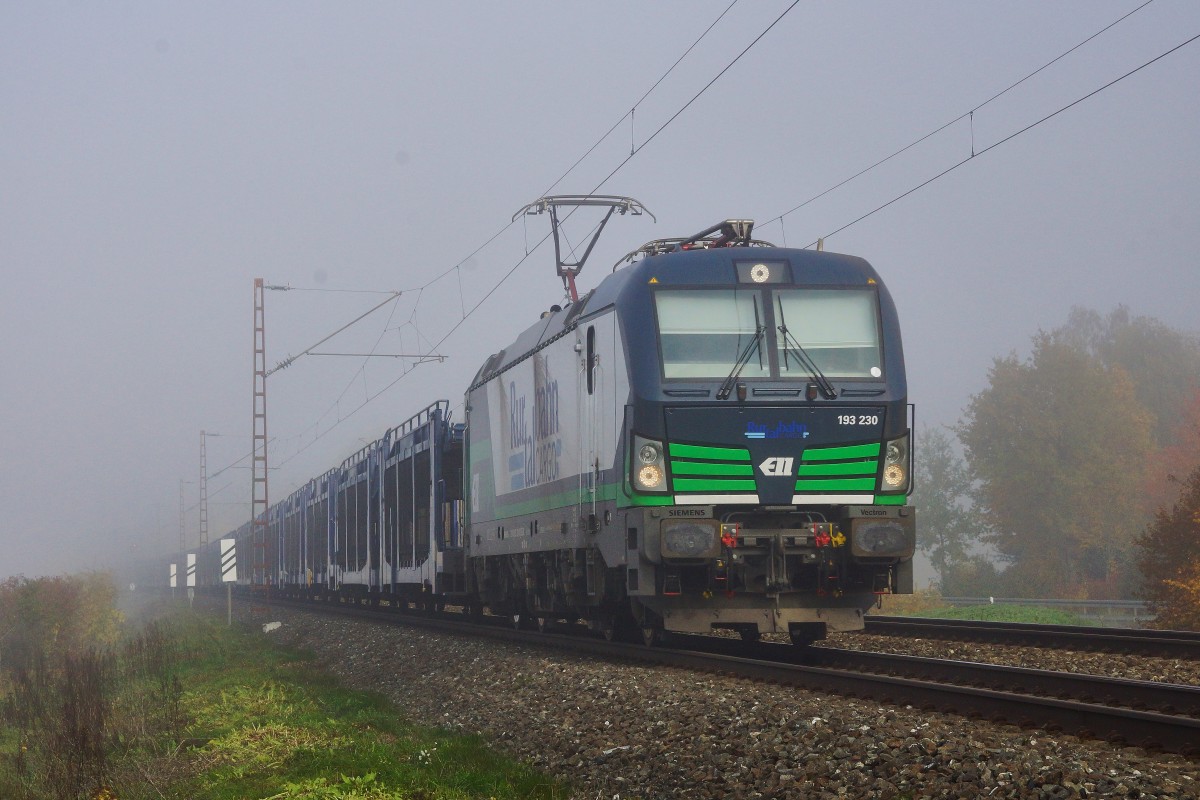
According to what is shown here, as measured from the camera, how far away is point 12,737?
19.2 metres

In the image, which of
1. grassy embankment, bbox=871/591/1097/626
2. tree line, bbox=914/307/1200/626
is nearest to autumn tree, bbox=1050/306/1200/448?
tree line, bbox=914/307/1200/626

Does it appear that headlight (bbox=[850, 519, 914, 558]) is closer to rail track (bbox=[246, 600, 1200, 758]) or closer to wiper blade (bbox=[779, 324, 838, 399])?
rail track (bbox=[246, 600, 1200, 758])

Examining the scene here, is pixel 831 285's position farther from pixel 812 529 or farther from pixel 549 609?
pixel 549 609

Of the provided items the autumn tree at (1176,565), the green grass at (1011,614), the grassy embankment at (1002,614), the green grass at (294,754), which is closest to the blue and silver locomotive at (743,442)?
the green grass at (294,754)

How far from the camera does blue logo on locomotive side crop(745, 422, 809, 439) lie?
12.3 meters

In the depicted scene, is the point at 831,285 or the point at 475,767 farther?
the point at 831,285

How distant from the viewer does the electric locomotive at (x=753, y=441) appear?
480 inches

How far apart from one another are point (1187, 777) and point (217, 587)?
7265 centimetres

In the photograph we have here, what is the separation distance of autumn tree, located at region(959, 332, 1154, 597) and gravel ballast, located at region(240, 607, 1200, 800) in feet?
124

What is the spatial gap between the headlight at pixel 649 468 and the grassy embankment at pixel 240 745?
9.67 ft

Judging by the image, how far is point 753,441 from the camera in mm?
12273

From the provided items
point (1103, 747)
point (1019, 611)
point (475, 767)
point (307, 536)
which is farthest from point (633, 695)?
point (307, 536)

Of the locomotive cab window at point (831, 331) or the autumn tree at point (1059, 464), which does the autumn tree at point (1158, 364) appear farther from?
the locomotive cab window at point (831, 331)

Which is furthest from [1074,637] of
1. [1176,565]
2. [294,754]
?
[1176,565]
